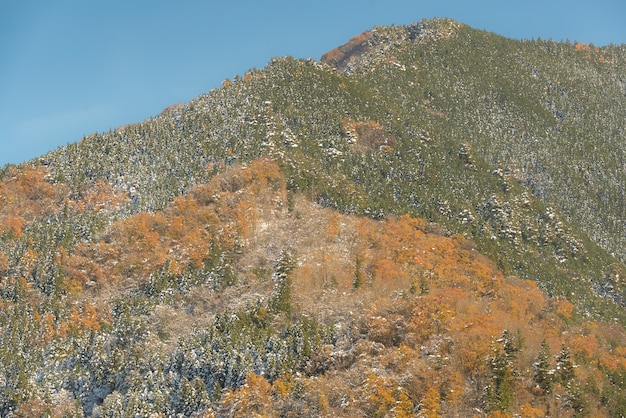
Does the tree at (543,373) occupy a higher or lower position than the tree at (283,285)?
lower

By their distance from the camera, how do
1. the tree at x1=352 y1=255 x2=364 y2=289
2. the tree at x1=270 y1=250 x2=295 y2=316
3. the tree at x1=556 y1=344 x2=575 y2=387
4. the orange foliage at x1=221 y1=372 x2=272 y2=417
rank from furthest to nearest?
the tree at x1=352 y1=255 x2=364 y2=289 → the tree at x1=270 y1=250 x2=295 y2=316 → the orange foliage at x1=221 y1=372 x2=272 y2=417 → the tree at x1=556 y1=344 x2=575 y2=387

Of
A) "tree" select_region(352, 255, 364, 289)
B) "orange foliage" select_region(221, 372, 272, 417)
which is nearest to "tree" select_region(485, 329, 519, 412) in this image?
"tree" select_region(352, 255, 364, 289)

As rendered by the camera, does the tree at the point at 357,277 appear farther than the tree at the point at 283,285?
Yes

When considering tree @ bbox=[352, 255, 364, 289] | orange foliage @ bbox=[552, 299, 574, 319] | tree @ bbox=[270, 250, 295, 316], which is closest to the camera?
tree @ bbox=[270, 250, 295, 316]

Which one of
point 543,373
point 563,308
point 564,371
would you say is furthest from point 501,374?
point 563,308

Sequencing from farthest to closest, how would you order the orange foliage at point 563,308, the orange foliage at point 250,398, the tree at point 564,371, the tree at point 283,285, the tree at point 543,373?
the orange foliage at point 563,308 → the tree at point 283,285 → the orange foliage at point 250,398 → the tree at point 564,371 → the tree at point 543,373

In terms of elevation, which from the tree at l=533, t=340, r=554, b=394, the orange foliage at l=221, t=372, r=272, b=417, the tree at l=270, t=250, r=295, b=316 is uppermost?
the tree at l=270, t=250, r=295, b=316

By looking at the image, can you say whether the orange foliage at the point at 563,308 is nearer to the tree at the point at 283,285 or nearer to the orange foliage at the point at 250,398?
the tree at the point at 283,285

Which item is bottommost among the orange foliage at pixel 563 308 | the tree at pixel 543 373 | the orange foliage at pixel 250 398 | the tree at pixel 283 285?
the orange foliage at pixel 250 398

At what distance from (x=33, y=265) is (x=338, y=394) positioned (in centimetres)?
11426

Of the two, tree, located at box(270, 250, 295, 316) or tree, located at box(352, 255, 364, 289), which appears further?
tree, located at box(352, 255, 364, 289)

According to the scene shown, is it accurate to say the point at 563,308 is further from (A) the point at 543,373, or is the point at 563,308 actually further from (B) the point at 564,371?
(A) the point at 543,373

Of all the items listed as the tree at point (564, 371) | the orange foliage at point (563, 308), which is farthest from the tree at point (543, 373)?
the orange foliage at point (563, 308)

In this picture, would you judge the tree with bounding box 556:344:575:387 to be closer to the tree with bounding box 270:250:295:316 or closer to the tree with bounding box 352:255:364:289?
the tree with bounding box 352:255:364:289
